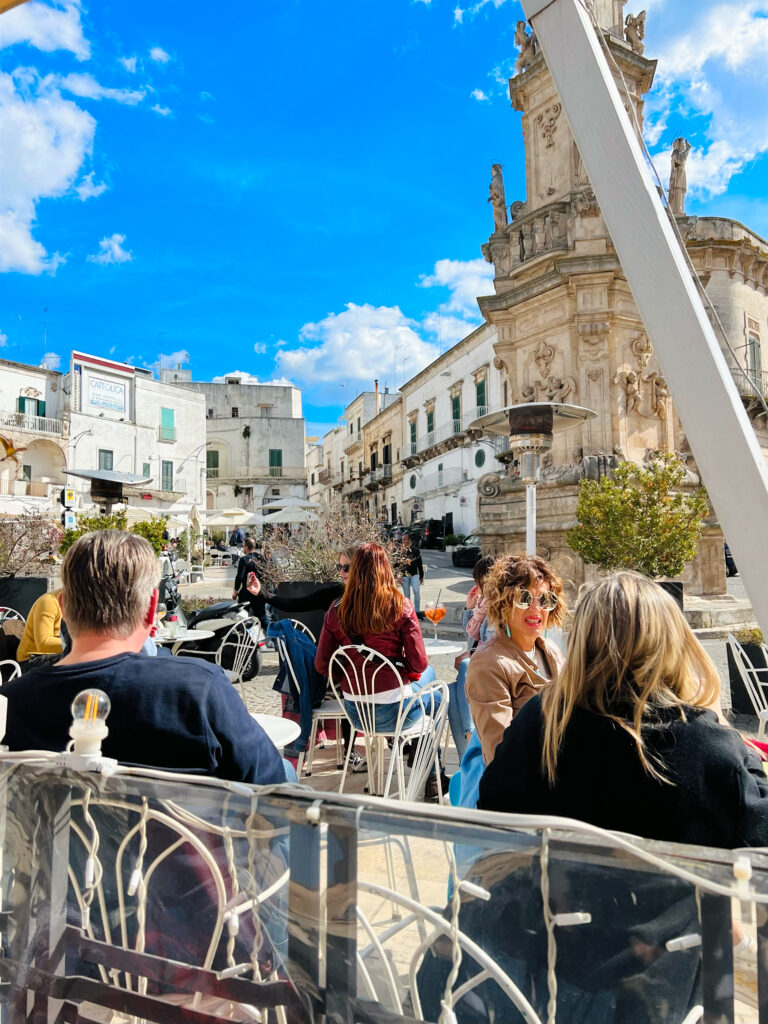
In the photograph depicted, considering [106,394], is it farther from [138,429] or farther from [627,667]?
[627,667]

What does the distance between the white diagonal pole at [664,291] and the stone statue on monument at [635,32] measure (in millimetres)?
13368

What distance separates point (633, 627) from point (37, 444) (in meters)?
36.2

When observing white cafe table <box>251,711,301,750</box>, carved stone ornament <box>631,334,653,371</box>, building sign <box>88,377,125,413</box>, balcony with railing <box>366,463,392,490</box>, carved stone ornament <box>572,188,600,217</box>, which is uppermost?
building sign <box>88,377,125,413</box>

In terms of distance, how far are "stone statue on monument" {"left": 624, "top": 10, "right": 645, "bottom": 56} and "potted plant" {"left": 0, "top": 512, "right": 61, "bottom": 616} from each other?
1313 cm

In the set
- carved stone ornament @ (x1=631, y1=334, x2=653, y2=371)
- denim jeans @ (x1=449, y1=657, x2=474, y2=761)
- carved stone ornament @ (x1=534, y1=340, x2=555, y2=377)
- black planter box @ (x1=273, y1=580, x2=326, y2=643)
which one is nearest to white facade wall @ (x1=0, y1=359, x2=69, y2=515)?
carved stone ornament @ (x1=534, y1=340, x2=555, y2=377)

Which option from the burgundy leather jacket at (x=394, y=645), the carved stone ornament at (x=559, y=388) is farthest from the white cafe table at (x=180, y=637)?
the carved stone ornament at (x=559, y=388)

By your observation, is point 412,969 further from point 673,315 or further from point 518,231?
point 518,231

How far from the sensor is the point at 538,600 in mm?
2721

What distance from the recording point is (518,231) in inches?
502

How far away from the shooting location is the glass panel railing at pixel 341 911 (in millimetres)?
880

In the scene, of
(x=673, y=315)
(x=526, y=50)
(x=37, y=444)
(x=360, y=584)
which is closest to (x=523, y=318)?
(x=526, y=50)

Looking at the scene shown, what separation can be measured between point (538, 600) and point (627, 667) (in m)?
1.17

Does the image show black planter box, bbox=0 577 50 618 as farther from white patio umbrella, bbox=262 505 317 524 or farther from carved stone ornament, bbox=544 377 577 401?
white patio umbrella, bbox=262 505 317 524

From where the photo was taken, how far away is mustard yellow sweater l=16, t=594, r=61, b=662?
4.36 meters
